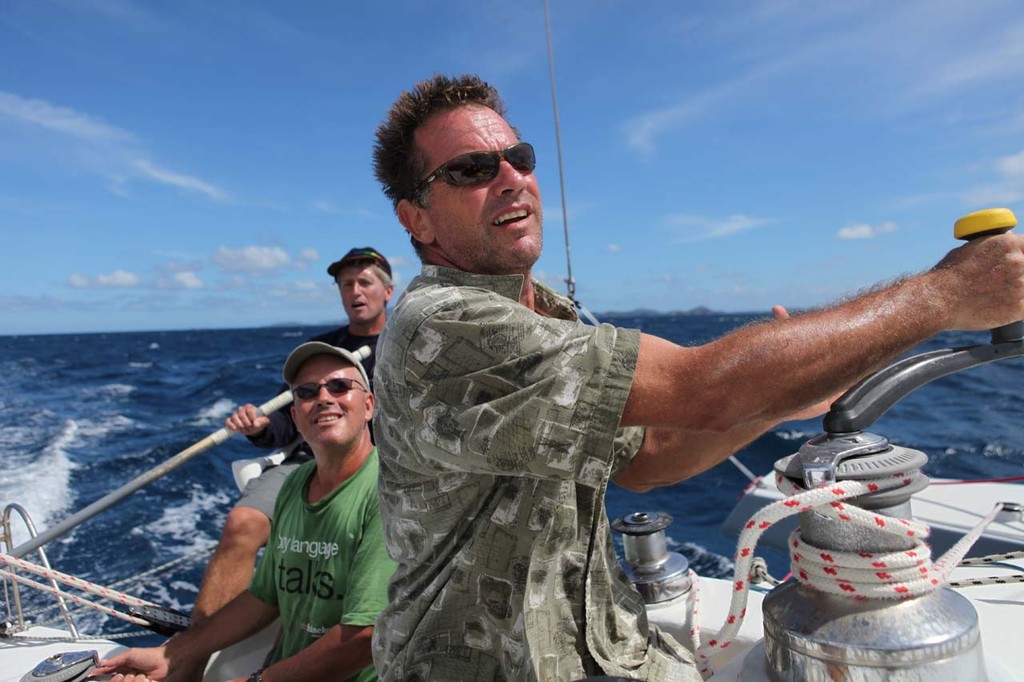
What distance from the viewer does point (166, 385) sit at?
1916 centimetres

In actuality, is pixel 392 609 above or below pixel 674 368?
below

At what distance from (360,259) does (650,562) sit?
312 cm

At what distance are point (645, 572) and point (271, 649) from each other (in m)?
1.52

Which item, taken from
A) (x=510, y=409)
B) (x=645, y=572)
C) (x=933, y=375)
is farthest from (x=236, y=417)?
(x=933, y=375)

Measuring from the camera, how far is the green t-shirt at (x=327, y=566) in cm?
218

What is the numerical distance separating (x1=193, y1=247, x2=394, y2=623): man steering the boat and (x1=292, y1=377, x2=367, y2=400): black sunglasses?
338 millimetres

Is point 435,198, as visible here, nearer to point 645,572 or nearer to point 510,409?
point 510,409

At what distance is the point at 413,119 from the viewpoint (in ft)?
5.05

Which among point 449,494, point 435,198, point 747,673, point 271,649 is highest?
point 435,198

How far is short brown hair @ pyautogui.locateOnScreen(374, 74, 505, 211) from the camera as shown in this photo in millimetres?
1527

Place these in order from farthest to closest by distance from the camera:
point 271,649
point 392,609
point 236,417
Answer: point 236,417 → point 271,649 → point 392,609

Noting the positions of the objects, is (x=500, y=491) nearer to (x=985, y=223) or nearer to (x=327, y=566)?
(x=985, y=223)

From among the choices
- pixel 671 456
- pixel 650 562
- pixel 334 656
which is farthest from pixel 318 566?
pixel 671 456

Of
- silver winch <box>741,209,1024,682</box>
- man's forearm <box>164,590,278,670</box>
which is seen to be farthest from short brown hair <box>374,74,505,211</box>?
man's forearm <box>164,590,278,670</box>
